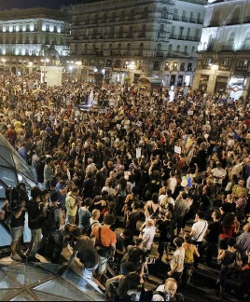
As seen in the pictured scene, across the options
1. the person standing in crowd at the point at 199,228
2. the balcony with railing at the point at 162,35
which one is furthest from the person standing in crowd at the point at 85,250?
the balcony with railing at the point at 162,35

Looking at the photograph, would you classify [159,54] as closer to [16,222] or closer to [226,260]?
[226,260]

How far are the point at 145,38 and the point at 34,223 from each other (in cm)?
4938

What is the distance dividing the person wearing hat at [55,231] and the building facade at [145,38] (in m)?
44.1

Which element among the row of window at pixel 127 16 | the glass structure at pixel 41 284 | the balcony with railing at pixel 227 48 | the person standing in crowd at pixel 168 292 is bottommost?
the glass structure at pixel 41 284

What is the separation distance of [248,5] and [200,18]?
19.3m

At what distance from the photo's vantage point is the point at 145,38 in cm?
5103

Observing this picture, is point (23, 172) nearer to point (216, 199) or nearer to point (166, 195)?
point (166, 195)

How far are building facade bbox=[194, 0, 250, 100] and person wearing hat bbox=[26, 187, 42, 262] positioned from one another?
112 feet

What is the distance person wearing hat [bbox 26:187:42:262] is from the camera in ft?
20.4

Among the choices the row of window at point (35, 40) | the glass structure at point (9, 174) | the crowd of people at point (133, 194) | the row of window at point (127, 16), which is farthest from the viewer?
the row of window at point (35, 40)

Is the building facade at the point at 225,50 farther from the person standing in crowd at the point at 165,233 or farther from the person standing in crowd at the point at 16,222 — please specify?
the person standing in crowd at the point at 16,222

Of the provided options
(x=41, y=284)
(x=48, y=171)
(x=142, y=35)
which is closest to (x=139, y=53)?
(x=142, y=35)

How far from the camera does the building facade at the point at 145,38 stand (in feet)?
166

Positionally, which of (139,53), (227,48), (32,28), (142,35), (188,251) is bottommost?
(188,251)
